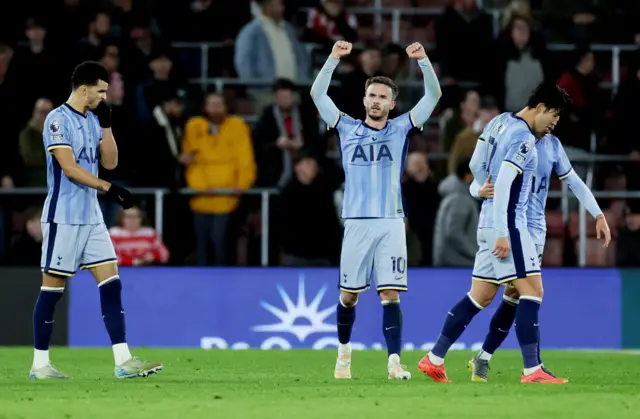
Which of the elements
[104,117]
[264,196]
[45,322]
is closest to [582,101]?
[264,196]

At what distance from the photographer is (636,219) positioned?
17484 mm

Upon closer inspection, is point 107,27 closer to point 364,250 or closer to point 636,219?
point 636,219

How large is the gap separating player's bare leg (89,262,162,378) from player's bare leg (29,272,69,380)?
1.17 ft

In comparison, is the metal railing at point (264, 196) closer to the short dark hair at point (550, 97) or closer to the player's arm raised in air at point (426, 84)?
the player's arm raised in air at point (426, 84)

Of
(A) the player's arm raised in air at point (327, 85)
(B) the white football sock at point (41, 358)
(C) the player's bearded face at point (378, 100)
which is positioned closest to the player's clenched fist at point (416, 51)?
(C) the player's bearded face at point (378, 100)

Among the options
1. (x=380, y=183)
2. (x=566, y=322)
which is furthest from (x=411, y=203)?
(x=380, y=183)

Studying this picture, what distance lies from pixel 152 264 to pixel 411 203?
309 cm

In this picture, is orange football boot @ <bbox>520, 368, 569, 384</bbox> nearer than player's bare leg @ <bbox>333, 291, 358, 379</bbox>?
Yes

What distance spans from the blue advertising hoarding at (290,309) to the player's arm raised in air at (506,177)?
626 centimetres

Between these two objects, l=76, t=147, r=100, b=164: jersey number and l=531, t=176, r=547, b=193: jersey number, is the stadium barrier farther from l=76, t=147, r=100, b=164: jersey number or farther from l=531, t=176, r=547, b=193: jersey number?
l=531, t=176, r=547, b=193: jersey number

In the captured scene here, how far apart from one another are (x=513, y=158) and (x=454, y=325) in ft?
4.49

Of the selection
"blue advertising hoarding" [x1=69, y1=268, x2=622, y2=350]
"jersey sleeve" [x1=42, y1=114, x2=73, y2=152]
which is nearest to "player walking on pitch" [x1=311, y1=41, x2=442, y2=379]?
"jersey sleeve" [x1=42, y1=114, x2=73, y2=152]

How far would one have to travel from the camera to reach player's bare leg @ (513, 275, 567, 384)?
1005cm

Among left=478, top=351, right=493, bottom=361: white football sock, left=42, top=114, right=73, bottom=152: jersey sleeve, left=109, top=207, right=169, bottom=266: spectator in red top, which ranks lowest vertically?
left=478, top=351, right=493, bottom=361: white football sock
